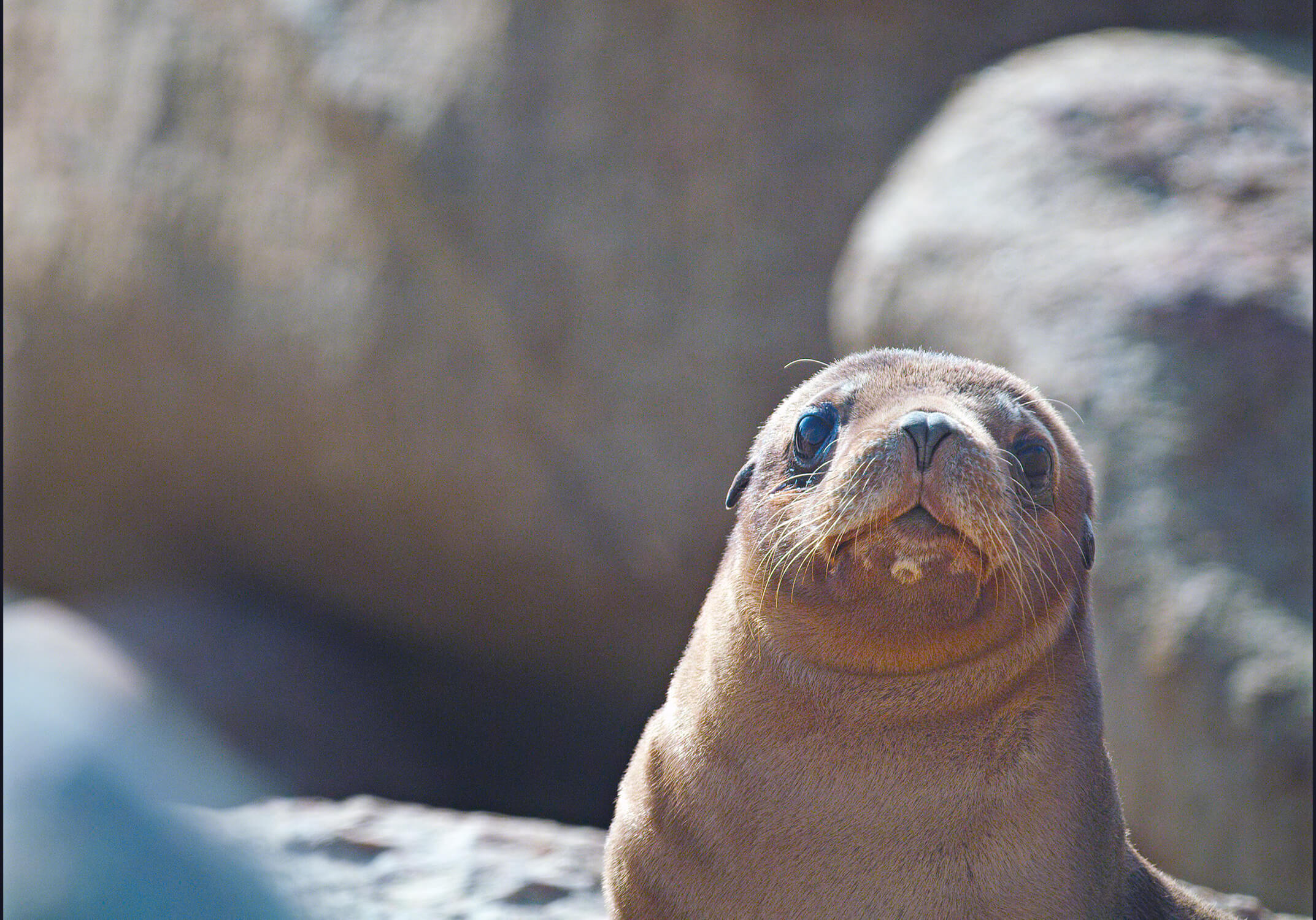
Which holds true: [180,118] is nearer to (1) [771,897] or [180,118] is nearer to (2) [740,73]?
(2) [740,73]

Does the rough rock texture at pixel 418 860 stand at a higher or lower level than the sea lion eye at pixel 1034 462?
lower

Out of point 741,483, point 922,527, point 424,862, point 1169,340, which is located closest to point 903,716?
point 922,527

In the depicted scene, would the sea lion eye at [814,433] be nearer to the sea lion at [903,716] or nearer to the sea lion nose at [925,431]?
the sea lion at [903,716]

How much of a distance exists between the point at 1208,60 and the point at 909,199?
1.46 m

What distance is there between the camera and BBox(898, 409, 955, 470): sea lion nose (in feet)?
8.36

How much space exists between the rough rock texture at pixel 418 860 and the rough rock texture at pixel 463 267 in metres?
3.10

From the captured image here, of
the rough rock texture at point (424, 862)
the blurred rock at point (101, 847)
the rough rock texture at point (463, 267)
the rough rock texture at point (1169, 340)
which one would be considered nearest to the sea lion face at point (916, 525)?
the blurred rock at point (101, 847)

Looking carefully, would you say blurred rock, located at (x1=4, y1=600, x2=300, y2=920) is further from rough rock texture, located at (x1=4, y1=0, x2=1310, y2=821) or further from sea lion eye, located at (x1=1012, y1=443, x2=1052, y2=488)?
rough rock texture, located at (x1=4, y1=0, x2=1310, y2=821)

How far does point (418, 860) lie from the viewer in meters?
4.01

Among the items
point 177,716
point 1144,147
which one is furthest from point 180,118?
point 1144,147

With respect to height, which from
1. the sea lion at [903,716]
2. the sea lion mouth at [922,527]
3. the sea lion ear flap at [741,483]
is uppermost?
the sea lion mouth at [922,527]

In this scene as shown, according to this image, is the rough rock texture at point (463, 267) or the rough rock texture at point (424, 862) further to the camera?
the rough rock texture at point (463, 267)

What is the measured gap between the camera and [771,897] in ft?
8.44

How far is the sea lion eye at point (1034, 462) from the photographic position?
2822 mm
